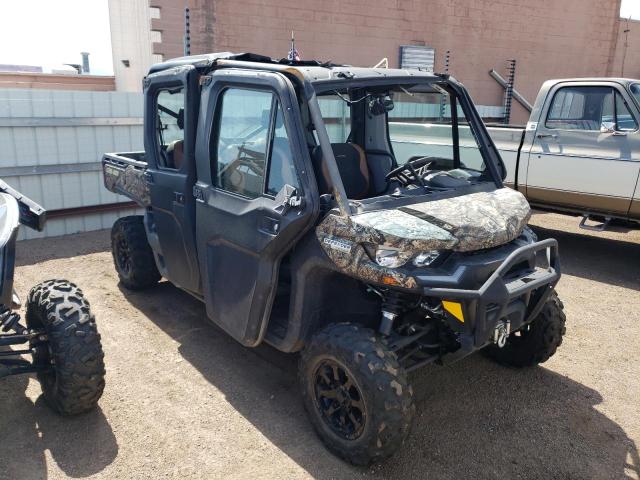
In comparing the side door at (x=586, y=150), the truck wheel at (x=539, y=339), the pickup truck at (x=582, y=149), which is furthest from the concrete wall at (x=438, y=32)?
the truck wheel at (x=539, y=339)

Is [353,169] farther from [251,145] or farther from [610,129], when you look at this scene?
[610,129]

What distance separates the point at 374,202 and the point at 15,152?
217 inches

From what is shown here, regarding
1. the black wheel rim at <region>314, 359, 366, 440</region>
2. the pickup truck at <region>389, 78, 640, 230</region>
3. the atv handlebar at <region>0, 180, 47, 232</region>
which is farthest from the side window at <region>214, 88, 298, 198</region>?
the pickup truck at <region>389, 78, 640, 230</region>

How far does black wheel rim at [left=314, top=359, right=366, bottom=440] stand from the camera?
10.1 feet

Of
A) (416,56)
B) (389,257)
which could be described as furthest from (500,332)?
(416,56)

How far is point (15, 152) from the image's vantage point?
274 inches

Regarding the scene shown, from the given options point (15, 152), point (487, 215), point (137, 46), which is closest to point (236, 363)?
point (487, 215)

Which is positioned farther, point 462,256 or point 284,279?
point 284,279

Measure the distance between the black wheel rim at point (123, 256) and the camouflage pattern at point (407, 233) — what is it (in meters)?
2.98

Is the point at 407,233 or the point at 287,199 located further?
the point at 287,199

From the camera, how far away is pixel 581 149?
683cm

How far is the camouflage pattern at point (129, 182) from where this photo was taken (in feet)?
16.1

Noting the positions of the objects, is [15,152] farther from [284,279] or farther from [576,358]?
[576,358]

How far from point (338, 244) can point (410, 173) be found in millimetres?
1019
